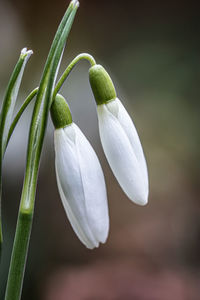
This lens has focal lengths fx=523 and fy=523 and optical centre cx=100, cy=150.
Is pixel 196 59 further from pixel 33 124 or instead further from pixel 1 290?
pixel 33 124

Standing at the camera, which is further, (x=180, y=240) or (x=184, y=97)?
(x=184, y=97)

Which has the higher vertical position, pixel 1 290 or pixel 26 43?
pixel 26 43

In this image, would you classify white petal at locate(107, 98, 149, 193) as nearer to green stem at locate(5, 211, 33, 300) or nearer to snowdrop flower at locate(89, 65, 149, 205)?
snowdrop flower at locate(89, 65, 149, 205)

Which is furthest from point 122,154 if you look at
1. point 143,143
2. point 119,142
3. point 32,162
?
point 143,143

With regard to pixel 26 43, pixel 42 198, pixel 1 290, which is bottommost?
pixel 1 290

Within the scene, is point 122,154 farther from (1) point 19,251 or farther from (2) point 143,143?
(2) point 143,143

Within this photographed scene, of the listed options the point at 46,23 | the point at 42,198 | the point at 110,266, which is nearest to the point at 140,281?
the point at 110,266

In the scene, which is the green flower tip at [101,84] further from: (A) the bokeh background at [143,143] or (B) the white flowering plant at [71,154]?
(A) the bokeh background at [143,143]

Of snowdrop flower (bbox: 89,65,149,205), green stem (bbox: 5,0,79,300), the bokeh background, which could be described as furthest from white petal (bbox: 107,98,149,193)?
the bokeh background

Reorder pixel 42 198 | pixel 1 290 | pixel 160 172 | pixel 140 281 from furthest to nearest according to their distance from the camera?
pixel 160 172 → pixel 42 198 → pixel 140 281 → pixel 1 290
